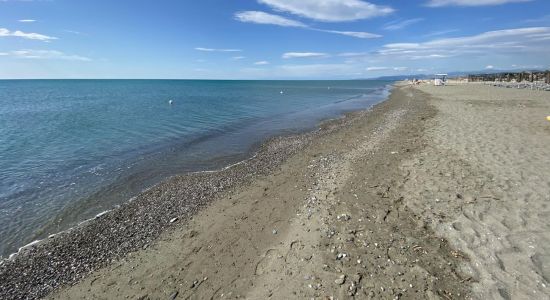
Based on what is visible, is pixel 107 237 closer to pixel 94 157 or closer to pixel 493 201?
pixel 94 157

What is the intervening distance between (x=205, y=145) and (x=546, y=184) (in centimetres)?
1931

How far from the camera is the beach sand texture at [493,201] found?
5907mm

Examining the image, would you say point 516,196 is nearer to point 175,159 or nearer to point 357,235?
point 357,235

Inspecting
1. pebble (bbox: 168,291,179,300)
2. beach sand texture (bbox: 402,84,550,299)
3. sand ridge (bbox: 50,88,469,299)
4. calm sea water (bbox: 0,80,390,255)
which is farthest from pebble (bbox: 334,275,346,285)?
calm sea water (bbox: 0,80,390,255)

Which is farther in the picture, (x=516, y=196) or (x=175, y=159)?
(x=175, y=159)

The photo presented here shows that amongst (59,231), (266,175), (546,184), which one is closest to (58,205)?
(59,231)

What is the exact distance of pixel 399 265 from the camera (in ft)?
21.1

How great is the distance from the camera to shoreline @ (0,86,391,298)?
24.7ft

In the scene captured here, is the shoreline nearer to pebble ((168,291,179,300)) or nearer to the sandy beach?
the sandy beach

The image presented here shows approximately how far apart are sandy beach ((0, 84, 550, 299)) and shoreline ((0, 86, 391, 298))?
1.9 inches

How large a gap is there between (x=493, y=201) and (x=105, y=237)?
12.5m

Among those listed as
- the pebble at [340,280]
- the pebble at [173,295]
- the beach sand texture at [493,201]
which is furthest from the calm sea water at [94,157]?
the beach sand texture at [493,201]

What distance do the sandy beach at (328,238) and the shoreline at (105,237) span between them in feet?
0.16

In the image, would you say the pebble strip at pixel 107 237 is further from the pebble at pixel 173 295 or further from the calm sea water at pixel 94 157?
the pebble at pixel 173 295
